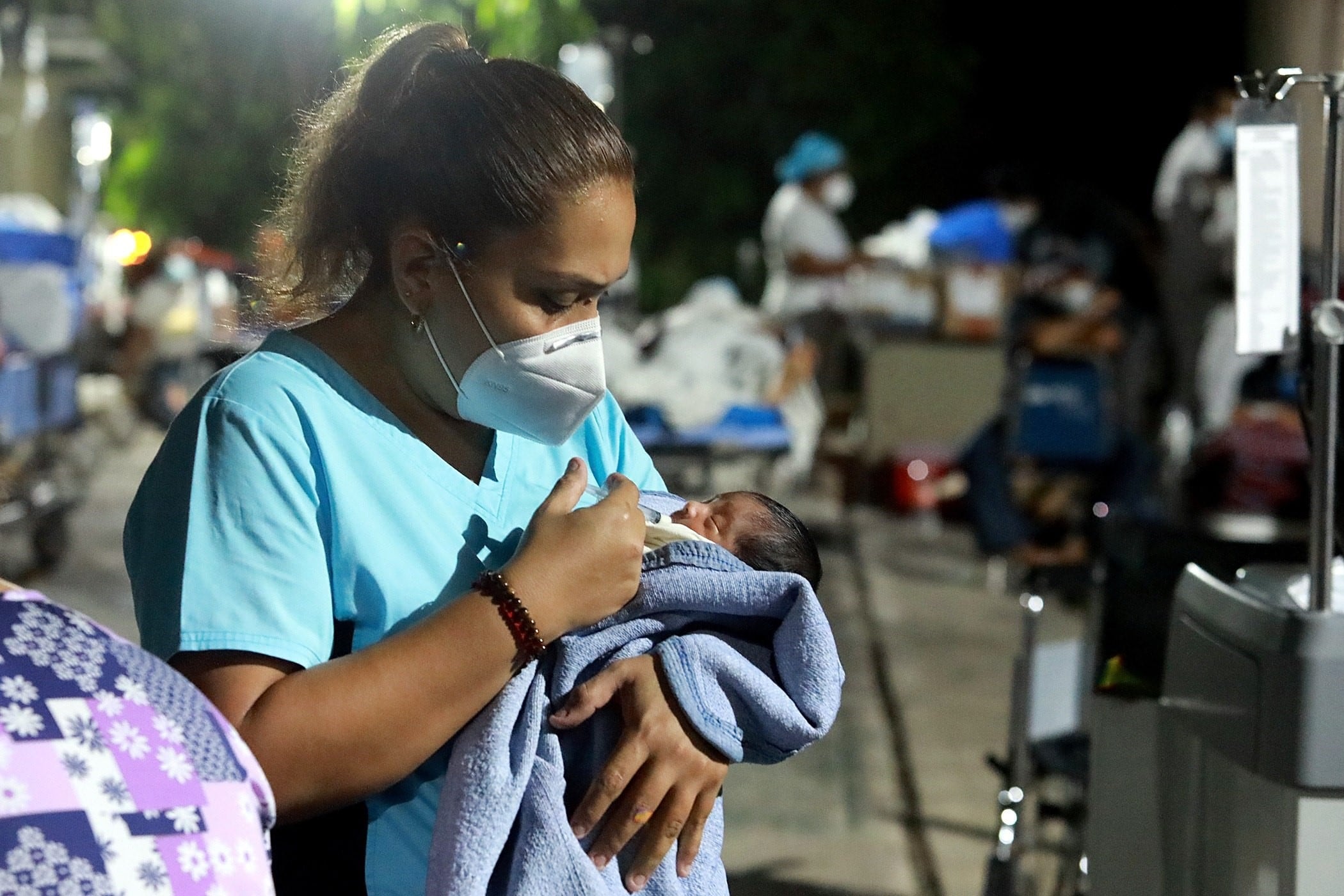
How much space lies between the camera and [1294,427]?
25.2 ft

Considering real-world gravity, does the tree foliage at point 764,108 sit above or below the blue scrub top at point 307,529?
above

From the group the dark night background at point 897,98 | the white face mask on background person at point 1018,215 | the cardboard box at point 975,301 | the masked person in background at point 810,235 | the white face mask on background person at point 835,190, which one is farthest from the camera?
the dark night background at point 897,98

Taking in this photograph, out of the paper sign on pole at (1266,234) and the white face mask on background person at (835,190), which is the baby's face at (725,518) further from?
the white face mask on background person at (835,190)

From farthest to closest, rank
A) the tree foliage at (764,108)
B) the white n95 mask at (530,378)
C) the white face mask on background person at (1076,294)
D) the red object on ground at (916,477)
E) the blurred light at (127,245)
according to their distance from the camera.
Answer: the tree foliage at (764,108)
the blurred light at (127,245)
the red object on ground at (916,477)
the white face mask on background person at (1076,294)
the white n95 mask at (530,378)

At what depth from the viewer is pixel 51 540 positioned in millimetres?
8430

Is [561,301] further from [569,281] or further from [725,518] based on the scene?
[725,518]

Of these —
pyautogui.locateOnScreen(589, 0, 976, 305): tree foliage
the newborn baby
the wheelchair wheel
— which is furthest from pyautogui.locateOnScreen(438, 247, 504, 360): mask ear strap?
pyautogui.locateOnScreen(589, 0, 976, 305): tree foliage

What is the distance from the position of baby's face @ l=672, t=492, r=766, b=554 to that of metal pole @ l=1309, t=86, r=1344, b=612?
76cm

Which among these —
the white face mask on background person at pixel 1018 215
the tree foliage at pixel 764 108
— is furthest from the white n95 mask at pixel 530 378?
the tree foliage at pixel 764 108

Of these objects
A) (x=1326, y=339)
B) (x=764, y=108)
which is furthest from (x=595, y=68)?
(x=764, y=108)

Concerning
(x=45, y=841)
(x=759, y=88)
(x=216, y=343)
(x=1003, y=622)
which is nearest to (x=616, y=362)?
(x=1003, y=622)

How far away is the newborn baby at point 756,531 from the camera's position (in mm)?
2098

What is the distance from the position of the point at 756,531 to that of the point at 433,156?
0.65m

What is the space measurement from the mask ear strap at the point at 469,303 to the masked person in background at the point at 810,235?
9651 millimetres
